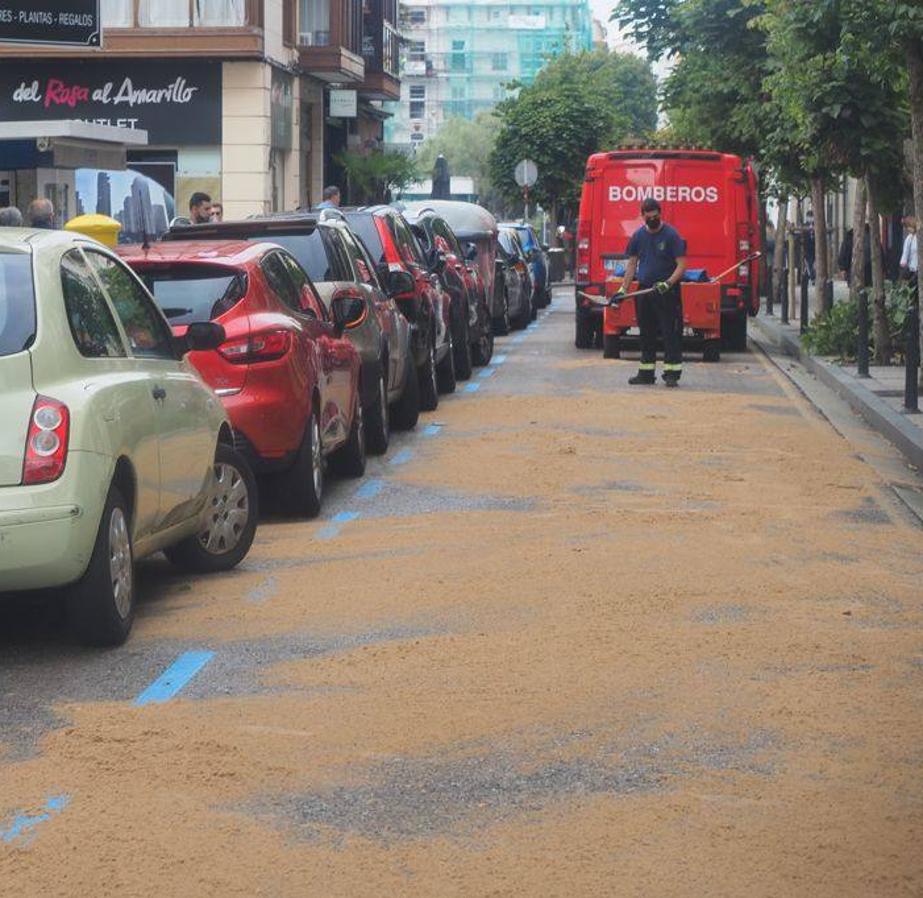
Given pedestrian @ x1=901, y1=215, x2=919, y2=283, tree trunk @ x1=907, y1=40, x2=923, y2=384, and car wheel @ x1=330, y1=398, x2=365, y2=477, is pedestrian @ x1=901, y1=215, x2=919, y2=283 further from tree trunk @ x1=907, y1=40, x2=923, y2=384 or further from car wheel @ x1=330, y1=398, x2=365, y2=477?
car wheel @ x1=330, y1=398, x2=365, y2=477

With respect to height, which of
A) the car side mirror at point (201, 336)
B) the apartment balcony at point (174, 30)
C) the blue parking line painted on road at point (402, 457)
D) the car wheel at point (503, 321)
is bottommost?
the car wheel at point (503, 321)

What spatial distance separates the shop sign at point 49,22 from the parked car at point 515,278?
66.4ft

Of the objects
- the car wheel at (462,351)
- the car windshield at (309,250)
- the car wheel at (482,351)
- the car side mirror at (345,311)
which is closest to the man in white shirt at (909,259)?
the car wheel at (482,351)

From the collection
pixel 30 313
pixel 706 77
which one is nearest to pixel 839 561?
pixel 30 313

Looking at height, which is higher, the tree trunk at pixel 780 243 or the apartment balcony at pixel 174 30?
the apartment balcony at pixel 174 30

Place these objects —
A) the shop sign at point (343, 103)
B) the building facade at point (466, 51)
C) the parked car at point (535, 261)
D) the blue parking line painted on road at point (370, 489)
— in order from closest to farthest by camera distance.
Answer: the blue parking line painted on road at point (370, 489) < the parked car at point (535, 261) < the shop sign at point (343, 103) < the building facade at point (466, 51)

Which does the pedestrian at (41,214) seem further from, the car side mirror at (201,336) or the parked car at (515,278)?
the parked car at (515,278)

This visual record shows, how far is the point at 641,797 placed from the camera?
20.5 feet

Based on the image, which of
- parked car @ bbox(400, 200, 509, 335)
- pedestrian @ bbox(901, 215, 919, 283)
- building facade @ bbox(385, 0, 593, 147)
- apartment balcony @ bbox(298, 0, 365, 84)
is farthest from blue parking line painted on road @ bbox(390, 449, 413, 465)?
building facade @ bbox(385, 0, 593, 147)

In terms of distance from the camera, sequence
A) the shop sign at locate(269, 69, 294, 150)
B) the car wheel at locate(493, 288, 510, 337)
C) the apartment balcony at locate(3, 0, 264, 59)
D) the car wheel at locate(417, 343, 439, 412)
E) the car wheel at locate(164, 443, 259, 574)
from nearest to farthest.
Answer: the car wheel at locate(164, 443, 259, 574), the car wheel at locate(417, 343, 439, 412), the car wheel at locate(493, 288, 510, 337), the apartment balcony at locate(3, 0, 264, 59), the shop sign at locate(269, 69, 294, 150)

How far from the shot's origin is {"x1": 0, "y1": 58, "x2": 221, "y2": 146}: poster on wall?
41719 mm

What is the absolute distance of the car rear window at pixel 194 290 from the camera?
11.9 metres

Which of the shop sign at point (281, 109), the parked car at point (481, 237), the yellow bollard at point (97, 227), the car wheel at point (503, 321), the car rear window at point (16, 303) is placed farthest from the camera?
the shop sign at point (281, 109)

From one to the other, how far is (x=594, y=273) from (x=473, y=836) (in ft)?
71.0
